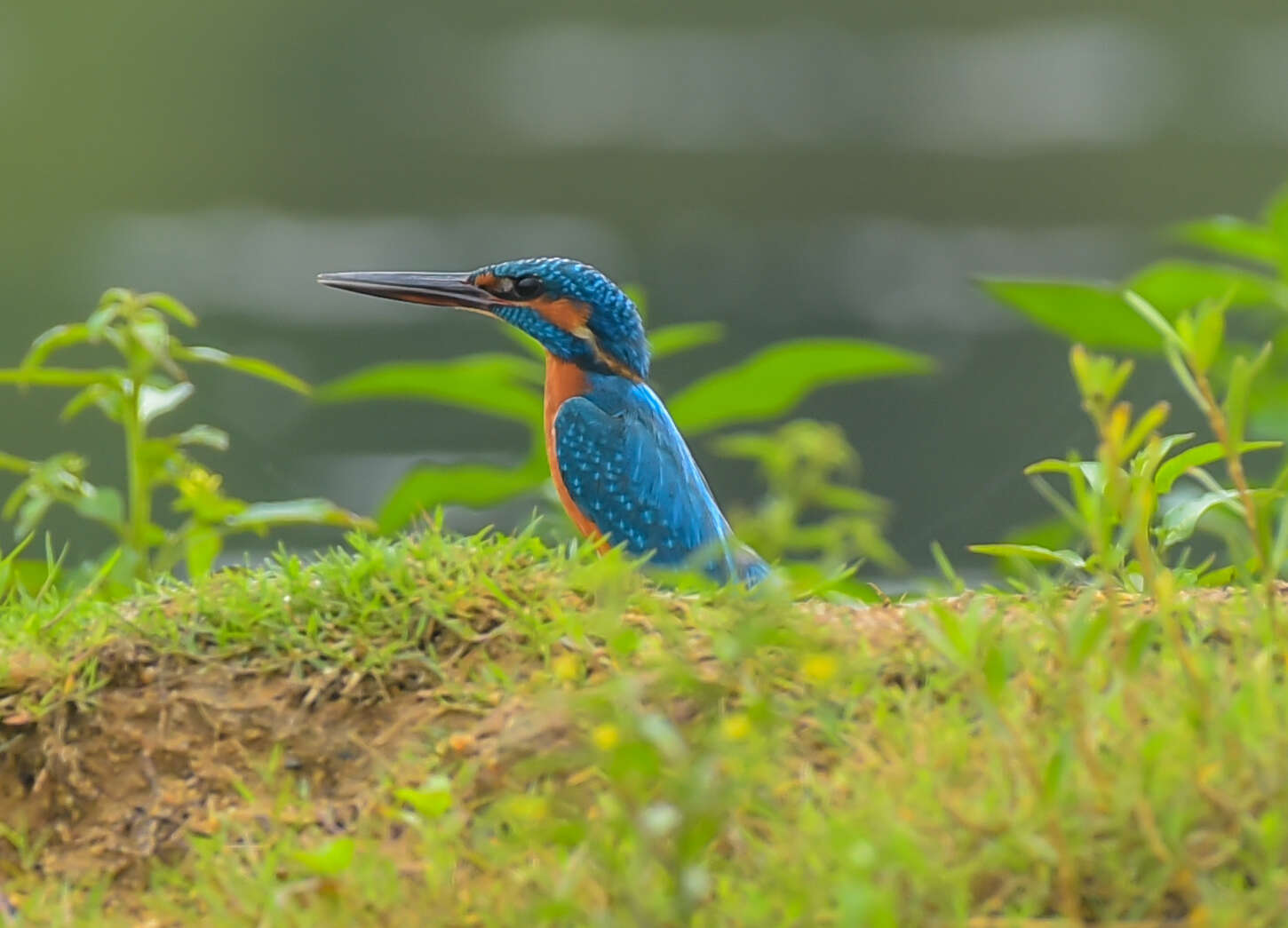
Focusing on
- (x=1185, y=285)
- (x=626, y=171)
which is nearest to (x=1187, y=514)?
(x=1185, y=285)

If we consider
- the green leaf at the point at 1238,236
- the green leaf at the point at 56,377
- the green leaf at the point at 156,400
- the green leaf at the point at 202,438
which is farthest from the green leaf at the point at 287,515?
the green leaf at the point at 1238,236

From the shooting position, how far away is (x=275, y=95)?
367 inches

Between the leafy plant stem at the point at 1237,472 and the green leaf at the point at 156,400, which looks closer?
the leafy plant stem at the point at 1237,472

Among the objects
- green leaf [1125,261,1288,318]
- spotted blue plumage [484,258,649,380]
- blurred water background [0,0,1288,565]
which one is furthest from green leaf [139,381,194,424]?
blurred water background [0,0,1288,565]

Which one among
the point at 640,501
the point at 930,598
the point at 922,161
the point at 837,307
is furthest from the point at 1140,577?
the point at 922,161

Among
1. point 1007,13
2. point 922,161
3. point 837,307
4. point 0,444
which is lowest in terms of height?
point 0,444

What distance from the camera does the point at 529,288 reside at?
158 inches

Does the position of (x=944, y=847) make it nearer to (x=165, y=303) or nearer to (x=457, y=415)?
(x=165, y=303)

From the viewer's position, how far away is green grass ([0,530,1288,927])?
4.73ft

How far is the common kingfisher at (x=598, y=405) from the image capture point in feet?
11.9

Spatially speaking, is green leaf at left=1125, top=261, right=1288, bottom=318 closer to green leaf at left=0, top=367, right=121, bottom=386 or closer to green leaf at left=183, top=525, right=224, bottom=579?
green leaf at left=183, top=525, right=224, bottom=579

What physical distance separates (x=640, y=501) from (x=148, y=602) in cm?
152

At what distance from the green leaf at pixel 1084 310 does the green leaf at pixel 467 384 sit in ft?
3.96

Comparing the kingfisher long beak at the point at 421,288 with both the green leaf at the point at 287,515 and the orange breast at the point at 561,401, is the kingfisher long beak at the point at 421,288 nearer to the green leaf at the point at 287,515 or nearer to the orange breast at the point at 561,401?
the orange breast at the point at 561,401
